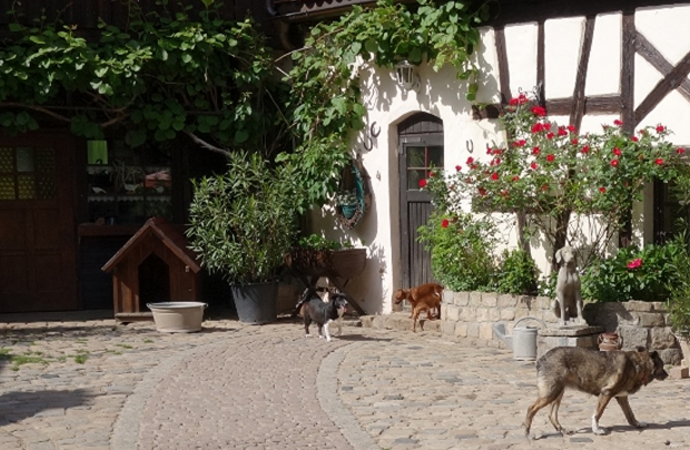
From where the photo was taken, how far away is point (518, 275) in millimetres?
11227

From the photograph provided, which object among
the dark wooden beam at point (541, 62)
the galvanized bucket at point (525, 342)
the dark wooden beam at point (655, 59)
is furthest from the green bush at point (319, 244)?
the dark wooden beam at point (655, 59)

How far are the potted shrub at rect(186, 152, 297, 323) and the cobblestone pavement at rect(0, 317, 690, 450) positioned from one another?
90cm

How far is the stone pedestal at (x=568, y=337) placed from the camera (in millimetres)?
9930

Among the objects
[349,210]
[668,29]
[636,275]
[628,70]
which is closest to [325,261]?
[349,210]

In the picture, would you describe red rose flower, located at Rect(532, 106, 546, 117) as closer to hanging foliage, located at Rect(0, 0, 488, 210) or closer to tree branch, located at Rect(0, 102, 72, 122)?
hanging foliage, located at Rect(0, 0, 488, 210)

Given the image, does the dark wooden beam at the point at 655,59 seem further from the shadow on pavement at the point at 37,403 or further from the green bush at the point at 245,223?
the shadow on pavement at the point at 37,403

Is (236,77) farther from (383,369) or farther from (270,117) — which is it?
(383,369)

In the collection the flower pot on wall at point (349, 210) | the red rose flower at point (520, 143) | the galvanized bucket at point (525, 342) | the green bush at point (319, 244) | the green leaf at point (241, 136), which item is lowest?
the galvanized bucket at point (525, 342)

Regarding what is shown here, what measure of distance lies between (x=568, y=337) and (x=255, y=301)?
422cm

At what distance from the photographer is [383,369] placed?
32.7ft

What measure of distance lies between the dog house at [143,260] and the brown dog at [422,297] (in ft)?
8.17

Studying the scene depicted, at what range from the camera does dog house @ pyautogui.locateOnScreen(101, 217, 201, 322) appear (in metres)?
12.9

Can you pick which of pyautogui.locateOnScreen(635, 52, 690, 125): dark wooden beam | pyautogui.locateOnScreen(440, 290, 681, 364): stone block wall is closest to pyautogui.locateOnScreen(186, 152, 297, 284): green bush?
pyautogui.locateOnScreen(440, 290, 681, 364): stone block wall

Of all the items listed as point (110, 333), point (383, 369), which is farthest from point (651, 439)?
point (110, 333)
